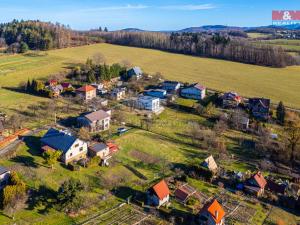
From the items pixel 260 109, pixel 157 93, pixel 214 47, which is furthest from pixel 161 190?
pixel 214 47

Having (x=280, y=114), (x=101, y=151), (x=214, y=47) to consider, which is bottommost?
(x=101, y=151)

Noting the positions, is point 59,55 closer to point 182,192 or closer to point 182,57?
point 182,57

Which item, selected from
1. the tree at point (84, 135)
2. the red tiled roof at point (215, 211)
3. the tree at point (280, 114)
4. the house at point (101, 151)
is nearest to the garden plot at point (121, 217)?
the red tiled roof at point (215, 211)

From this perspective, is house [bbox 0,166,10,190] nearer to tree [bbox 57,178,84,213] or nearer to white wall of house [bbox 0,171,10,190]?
white wall of house [bbox 0,171,10,190]

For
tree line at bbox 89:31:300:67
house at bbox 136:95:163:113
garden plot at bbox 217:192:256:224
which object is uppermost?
tree line at bbox 89:31:300:67

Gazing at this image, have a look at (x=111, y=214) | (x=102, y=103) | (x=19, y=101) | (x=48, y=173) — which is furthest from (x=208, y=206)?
(x=19, y=101)

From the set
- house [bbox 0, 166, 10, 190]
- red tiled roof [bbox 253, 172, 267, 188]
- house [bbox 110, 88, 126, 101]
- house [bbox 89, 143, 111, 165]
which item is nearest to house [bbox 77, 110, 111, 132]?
house [bbox 89, 143, 111, 165]

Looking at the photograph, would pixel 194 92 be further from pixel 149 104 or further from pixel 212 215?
pixel 212 215
